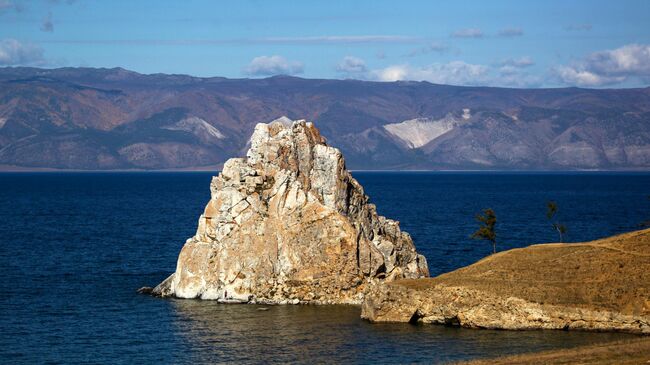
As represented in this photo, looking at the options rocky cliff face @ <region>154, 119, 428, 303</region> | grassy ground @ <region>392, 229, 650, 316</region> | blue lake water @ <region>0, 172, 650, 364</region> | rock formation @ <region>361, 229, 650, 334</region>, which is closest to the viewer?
blue lake water @ <region>0, 172, 650, 364</region>

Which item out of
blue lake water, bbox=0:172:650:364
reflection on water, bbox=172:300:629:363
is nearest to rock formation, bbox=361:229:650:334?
reflection on water, bbox=172:300:629:363

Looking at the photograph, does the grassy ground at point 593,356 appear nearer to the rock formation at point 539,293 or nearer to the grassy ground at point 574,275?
the rock formation at point 539,293

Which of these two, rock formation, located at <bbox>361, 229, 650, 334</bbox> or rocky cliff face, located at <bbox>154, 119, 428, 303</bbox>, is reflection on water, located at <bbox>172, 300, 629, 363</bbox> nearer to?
rock formation, located at <bbox>361, 229, 650, 334</bbox>

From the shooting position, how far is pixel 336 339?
6375 cm

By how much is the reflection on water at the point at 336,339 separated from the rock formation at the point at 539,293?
1112 millimetres

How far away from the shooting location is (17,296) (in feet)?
270

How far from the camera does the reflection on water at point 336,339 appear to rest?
5894cm

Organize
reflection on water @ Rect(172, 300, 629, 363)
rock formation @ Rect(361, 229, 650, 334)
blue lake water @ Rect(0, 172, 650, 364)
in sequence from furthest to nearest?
rock formation @ Rect(361, 229, 650, 334), blue lake water @ Rect(0, 172, 650, 364), reflection on water @ Rect(172, 300, 629, 363)

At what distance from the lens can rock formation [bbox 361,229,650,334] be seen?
6381 cm

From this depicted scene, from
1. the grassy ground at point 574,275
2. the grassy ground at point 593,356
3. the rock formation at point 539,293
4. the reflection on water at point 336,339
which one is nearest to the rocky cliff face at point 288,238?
the reflection on water at point 336,339

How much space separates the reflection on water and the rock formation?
111 cm

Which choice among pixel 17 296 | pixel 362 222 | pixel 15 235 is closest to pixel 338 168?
pixel 362 222

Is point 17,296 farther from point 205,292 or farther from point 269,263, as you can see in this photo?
point 269,263

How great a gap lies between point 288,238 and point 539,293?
22231 mm
